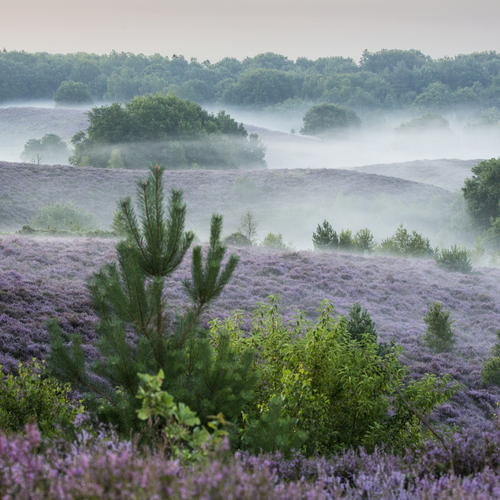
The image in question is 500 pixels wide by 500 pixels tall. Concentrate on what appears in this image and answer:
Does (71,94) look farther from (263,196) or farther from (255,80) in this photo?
(263,196)

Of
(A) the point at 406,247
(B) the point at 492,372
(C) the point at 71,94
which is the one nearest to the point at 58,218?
(A) the point at 406,247

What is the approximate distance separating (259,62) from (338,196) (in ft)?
246

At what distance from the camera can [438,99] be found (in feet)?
269

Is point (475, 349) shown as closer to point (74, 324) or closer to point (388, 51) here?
point (74, 324)

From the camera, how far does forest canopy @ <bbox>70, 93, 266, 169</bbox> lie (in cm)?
4400

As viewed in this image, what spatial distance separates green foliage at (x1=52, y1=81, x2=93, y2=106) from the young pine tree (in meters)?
72.1

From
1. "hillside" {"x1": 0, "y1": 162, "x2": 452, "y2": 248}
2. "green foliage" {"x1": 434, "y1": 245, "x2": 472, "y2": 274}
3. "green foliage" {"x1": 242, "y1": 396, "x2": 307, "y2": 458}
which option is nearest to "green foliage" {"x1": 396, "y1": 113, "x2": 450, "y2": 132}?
"hillside" {"x1": 0, "y1": 162, "x2": 452, "y2": 248}

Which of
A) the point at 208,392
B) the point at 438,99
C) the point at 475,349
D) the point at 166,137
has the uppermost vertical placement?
the point at 438,99

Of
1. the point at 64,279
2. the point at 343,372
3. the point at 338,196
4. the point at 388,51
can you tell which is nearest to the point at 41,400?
the point at 343,372

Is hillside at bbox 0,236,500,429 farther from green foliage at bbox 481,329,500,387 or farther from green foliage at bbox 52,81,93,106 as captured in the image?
green foliage at bbox 52,81,93,106

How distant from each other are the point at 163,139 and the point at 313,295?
126 feet

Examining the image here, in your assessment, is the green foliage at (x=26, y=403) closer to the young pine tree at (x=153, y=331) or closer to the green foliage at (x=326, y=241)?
the young pine tree at (x=153, y=331)

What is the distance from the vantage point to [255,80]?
8525cm

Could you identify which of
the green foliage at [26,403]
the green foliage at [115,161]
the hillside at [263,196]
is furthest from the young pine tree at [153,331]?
the green foliage at [115,161]
